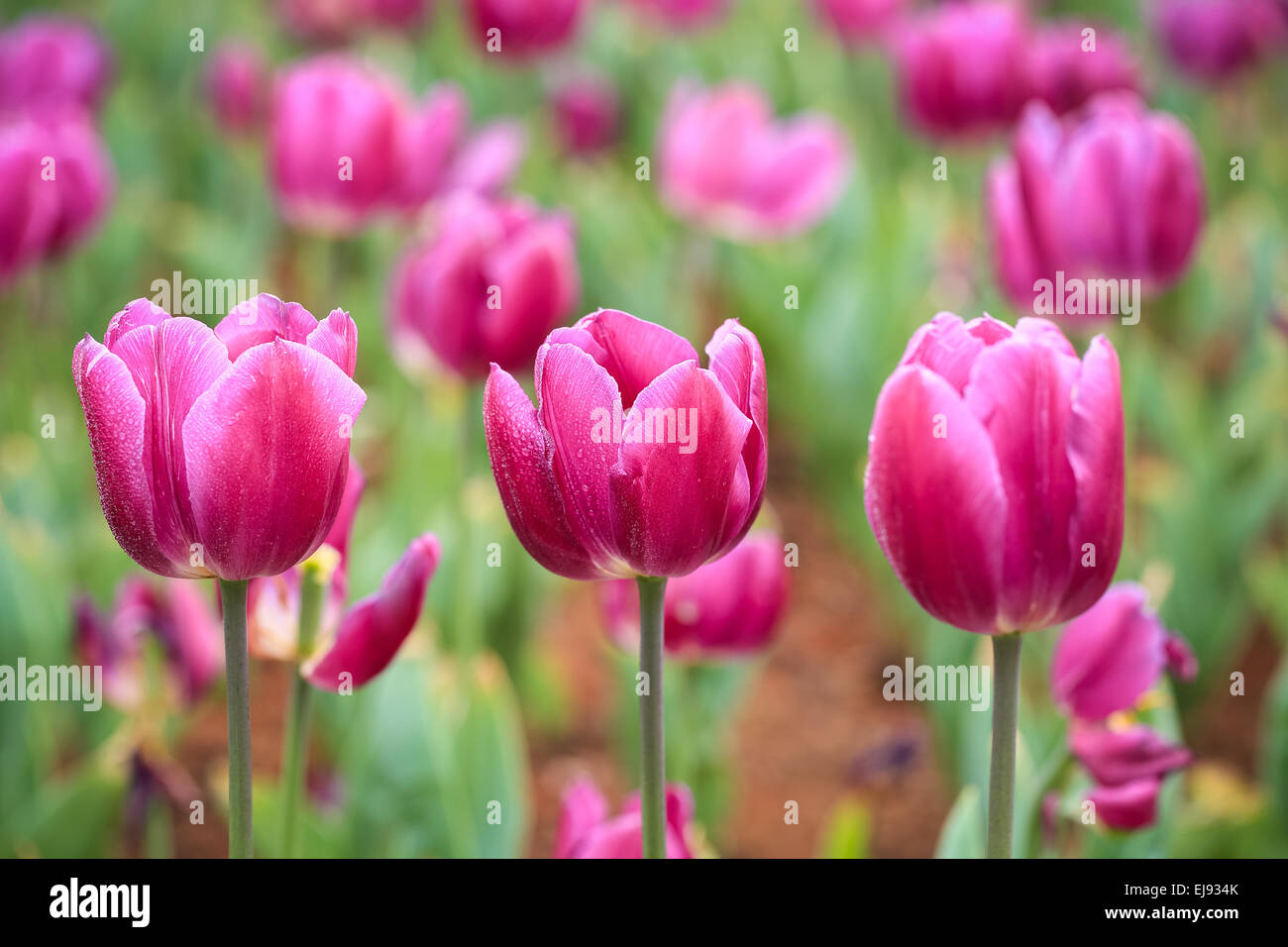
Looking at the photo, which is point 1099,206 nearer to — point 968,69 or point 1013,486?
point 1013,486

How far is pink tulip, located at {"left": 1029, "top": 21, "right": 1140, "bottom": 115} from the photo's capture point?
1.75 metres

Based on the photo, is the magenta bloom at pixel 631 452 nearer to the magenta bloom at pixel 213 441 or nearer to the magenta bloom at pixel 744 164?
the magenta bloom at pixel 213 441

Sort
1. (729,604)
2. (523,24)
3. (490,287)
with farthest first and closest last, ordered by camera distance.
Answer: (523,24) < (490,287) < (729,604)

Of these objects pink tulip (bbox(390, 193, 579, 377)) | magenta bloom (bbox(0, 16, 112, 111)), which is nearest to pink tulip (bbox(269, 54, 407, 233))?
pink tulip (bbox(390, 193, 579, 377))

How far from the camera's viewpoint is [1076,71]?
1.78 meters

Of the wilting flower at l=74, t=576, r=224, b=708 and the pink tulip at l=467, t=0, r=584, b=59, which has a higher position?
the pink tulip at l=467, t=0, r=584, b=59

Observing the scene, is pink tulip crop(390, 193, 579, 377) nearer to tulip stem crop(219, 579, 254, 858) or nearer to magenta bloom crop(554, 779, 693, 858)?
magenta bloom crop(554, 779, 693, 858)

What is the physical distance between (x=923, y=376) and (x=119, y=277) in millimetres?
1840

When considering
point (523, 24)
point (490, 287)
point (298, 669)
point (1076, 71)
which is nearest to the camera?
point (298, 669)

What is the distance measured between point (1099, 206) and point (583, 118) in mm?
1439

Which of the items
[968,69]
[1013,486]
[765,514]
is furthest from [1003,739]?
[968,69]

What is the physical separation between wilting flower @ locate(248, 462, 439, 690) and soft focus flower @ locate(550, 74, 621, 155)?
1915 millimetres

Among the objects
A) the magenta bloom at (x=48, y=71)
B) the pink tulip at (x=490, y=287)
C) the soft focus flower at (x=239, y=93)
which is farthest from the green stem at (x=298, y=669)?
the soft focus flower at (x=239, y=93)

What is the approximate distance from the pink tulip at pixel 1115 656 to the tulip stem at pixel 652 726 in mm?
239
